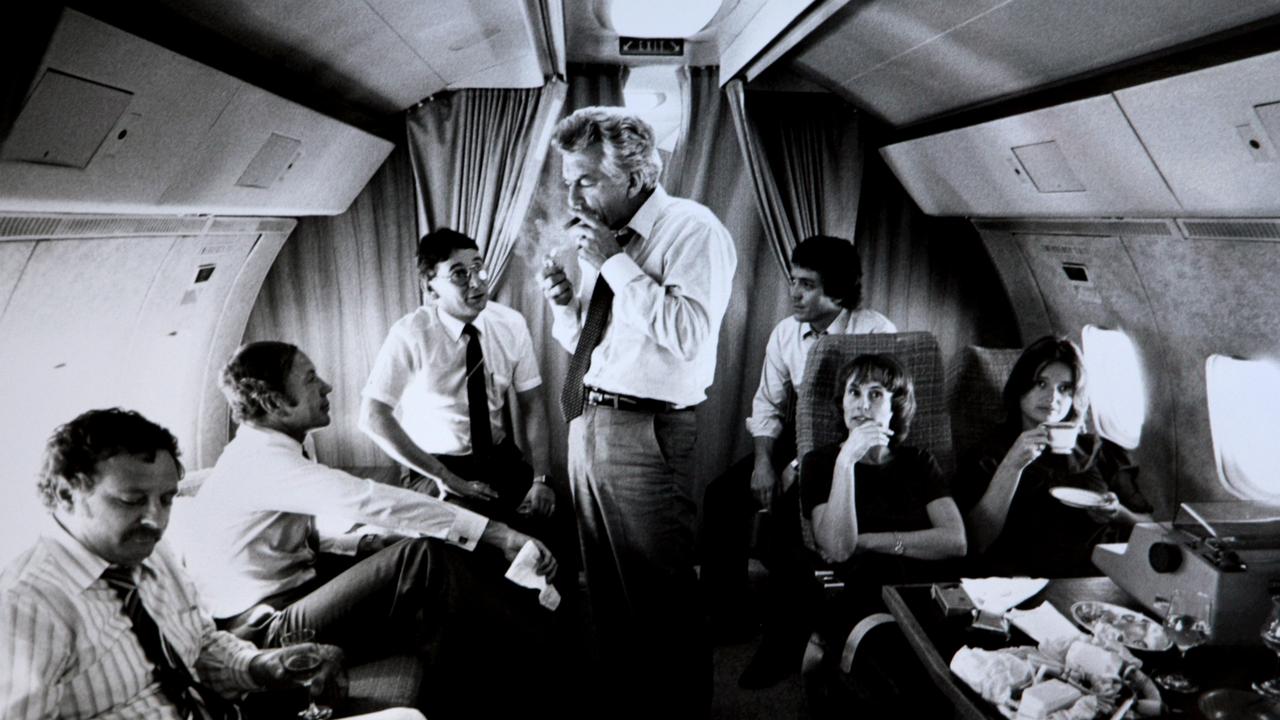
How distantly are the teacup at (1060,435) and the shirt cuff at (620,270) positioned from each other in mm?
1975

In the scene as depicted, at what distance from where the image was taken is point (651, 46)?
3.93m

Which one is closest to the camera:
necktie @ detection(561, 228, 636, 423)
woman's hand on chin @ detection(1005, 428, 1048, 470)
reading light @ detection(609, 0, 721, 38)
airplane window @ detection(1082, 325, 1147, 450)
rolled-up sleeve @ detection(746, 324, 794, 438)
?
reading light @ detection(609, 0, 721, 38)

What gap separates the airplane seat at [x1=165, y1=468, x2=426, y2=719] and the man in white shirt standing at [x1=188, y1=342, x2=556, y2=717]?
0.05 metres

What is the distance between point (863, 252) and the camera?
4527 millimetres

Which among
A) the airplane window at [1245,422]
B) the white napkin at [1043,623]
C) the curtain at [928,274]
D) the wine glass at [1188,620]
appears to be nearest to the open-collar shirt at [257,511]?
the white napkin at [1043,623]

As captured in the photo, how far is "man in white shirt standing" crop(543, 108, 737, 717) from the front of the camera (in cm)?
301

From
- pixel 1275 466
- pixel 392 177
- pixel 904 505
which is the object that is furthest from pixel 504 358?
pixel 1275 466

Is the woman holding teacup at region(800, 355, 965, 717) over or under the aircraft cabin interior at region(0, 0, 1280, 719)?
under

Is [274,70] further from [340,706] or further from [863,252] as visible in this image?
[863,252]

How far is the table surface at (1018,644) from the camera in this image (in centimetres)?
199

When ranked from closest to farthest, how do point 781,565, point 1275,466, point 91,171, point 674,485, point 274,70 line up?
point 91,171
point 274,70
point 1275,466
point 674,485
point 781,565

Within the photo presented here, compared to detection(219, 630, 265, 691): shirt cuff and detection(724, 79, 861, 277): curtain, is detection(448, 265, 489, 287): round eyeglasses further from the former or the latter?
detection(219, 630, 265, 691): shirt cuff

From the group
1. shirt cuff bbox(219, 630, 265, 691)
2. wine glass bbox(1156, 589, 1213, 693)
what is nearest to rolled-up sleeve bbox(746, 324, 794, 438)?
wine glass bbox(1156, 589, 1213, 693)

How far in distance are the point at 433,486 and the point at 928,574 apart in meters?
2.09
